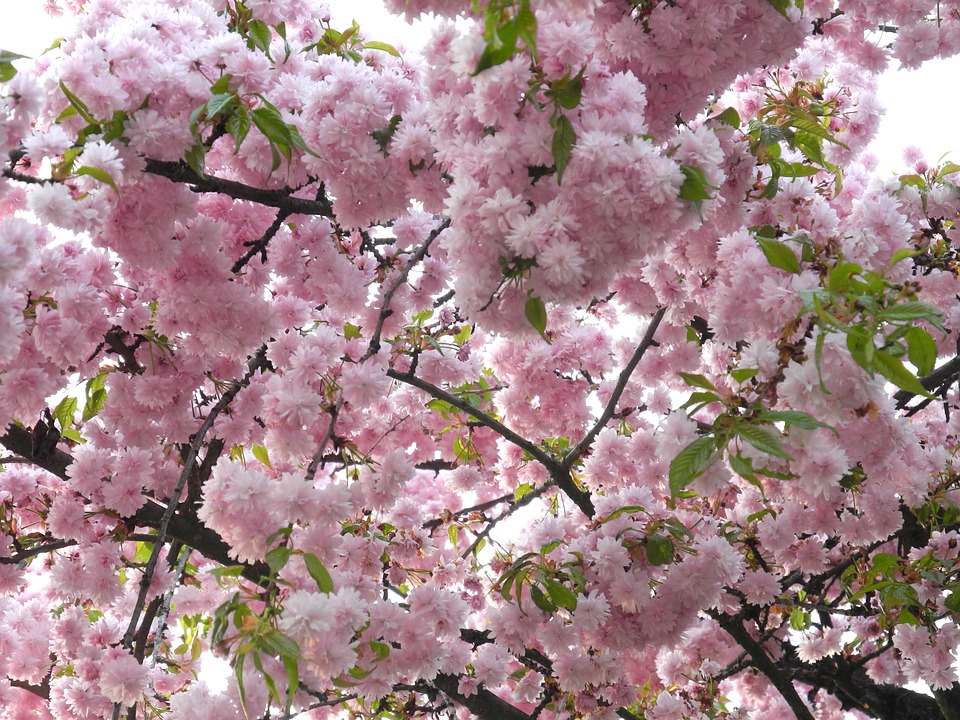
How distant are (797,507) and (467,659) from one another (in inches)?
44.7

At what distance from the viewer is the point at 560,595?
1886 mm

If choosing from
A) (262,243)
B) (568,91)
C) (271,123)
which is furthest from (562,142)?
(262,243)

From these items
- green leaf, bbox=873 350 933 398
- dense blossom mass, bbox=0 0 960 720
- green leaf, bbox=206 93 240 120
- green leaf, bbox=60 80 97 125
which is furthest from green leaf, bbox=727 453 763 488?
green leaf, bbox=60 80 97 125

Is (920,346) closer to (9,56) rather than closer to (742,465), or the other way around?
Result: (742,465)

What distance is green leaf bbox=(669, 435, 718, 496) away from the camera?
146 centimetres

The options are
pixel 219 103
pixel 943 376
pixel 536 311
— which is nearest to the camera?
pixel 536 311

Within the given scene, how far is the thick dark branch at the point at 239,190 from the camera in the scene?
69.7 inches

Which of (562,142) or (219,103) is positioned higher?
(219,103)

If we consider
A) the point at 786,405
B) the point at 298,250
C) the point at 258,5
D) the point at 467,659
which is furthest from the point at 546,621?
the point at 258,5

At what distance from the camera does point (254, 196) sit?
200 cm

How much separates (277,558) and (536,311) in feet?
2.05

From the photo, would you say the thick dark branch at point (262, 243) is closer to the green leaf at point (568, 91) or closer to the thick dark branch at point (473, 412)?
the thick dark branch at point (473, 412)

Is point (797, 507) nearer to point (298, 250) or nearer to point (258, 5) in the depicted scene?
point (298, 250)

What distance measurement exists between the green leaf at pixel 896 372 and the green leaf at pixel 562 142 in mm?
579
